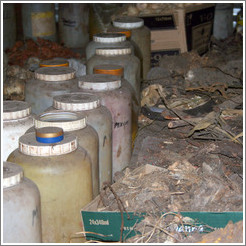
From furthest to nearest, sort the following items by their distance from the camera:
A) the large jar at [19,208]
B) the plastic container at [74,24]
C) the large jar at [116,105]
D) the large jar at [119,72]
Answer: the plastic container at [74,24] < the large jar at [119,72] < the large jar at [116,105] < the large jar at [19,208]

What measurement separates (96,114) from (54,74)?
0.56 meters

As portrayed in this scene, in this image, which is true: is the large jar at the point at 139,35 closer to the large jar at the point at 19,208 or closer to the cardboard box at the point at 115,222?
the cardboard box at the point at 115,222

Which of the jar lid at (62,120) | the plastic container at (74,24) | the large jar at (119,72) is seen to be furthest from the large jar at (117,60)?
the plastic container at (74,24)

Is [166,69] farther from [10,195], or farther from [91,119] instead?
[10,195]

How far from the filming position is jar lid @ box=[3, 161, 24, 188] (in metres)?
1.63

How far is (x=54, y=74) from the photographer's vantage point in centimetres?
274

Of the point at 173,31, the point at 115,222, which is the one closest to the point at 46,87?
the point at 115,222

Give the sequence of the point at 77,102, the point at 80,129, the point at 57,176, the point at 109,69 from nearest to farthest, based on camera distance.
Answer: the point at 57,176 < the point at 80,129 < the point at 77,102 < the point at 109,69

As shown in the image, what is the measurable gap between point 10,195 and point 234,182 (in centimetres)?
95

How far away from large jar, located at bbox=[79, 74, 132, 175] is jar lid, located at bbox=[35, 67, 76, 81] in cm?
10

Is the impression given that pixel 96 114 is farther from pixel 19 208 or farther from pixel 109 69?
pixel 19 208

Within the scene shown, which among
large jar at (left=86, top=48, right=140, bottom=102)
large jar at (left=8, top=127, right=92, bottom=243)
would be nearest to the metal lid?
large jar at (left=8, top=127, right=92, bottom=243)

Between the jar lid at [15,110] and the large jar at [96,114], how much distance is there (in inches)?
5.6

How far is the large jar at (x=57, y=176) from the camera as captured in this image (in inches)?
70.2
